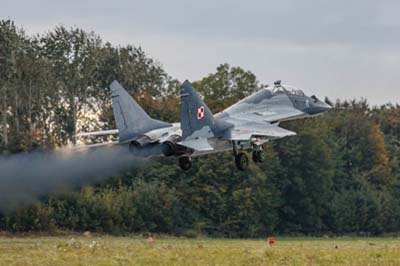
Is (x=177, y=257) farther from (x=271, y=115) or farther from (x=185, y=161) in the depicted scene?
(x=271, y=115)

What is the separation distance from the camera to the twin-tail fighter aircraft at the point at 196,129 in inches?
1818

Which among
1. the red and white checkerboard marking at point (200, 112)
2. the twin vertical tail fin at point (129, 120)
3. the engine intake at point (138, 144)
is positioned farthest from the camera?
the twin vertical tail fin at point (129, 120)

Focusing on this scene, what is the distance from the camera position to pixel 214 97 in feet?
300

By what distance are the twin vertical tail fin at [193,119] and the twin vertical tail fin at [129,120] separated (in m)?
1.82

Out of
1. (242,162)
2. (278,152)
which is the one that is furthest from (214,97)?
(242,162)

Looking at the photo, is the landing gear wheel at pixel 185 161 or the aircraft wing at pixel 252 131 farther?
the landing gear wheel at pixel 185 161

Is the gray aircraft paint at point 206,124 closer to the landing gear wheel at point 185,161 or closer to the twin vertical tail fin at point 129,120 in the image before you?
the twin vertical tail fin at point 129,120

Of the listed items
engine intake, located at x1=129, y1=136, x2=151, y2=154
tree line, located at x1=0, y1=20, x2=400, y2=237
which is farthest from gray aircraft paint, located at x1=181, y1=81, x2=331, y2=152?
tree line, located at x1=0, y1=20, x2=400, y2=237

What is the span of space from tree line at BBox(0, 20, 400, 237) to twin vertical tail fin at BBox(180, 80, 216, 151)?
81.7 ft

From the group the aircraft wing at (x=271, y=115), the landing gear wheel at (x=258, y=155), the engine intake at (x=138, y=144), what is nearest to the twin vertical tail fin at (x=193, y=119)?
the engine intake at (x=138, y=144)

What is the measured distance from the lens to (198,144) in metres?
45.6

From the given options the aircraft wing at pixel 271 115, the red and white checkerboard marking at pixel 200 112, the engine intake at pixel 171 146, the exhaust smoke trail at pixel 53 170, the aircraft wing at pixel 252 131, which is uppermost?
the red and white checkerboard marking at pixel 200 112

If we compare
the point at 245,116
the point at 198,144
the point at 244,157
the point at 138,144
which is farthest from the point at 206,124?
the point at 245,116

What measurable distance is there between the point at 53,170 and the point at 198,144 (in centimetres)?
697
